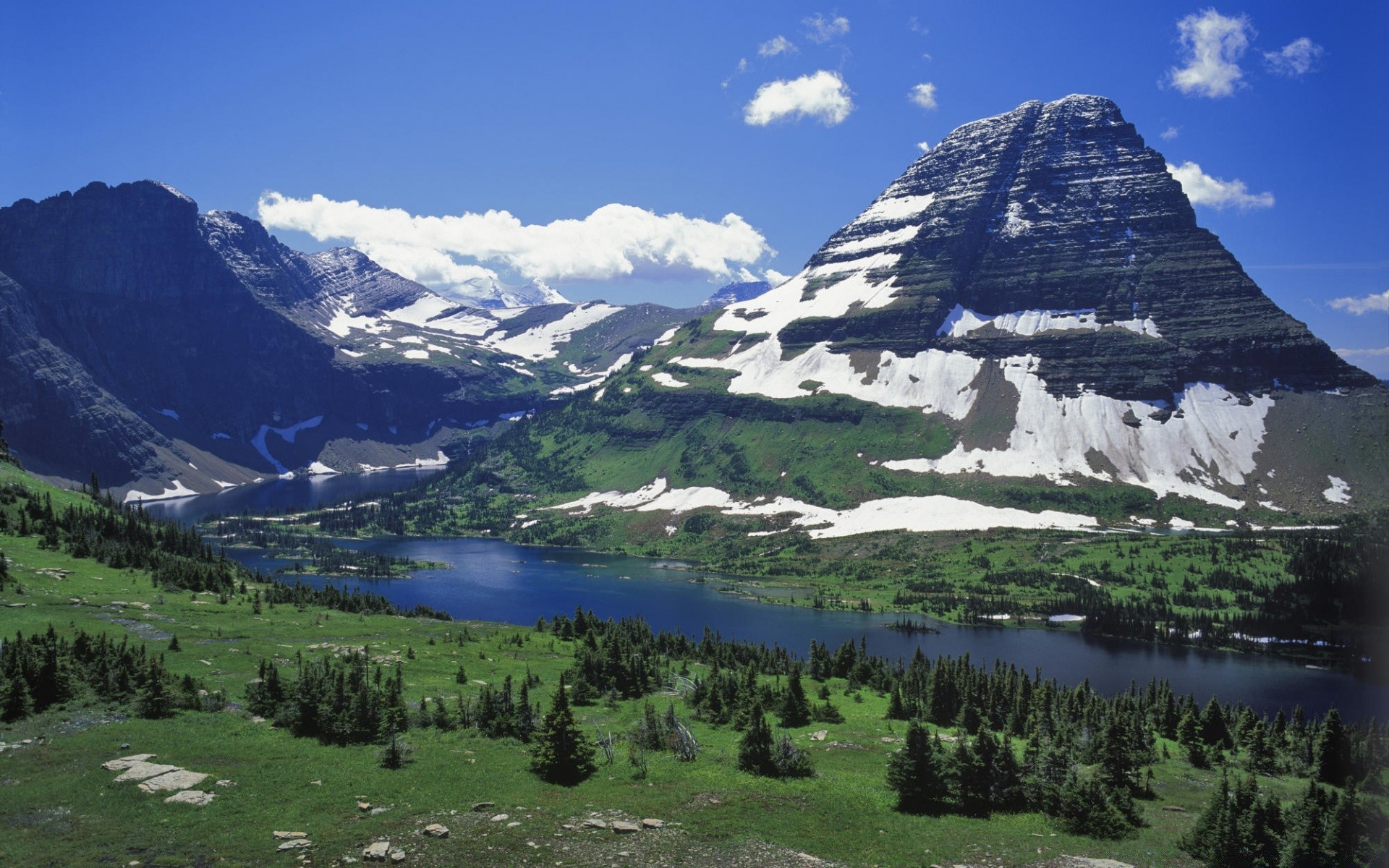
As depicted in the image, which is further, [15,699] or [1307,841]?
[15,699]

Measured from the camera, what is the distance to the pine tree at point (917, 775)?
147 feet

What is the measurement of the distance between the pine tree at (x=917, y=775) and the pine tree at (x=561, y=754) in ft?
53.7

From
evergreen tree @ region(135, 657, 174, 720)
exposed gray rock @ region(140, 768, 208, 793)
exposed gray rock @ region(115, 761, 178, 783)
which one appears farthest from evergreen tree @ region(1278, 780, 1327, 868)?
evergreen tree @ region(135, 657, 174, 720)

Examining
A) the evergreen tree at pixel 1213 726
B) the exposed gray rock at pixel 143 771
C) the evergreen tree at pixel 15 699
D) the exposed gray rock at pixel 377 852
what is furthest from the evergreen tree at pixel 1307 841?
the evergreen tree at pixel 15 699

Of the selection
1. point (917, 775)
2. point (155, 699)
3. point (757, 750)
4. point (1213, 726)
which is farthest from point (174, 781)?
point (1213, 726)

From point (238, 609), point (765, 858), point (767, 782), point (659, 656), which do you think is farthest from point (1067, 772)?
point (238, 609)

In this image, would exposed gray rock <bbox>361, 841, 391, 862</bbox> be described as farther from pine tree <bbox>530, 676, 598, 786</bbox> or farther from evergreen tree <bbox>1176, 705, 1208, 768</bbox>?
evergreen tree <bbox>1176, 705, 1208, 768</bbox>

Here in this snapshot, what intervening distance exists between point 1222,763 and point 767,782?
39452 millimetres

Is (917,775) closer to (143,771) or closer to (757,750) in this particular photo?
(757,750)

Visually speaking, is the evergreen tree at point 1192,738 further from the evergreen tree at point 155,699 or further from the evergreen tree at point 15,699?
the evergreen tree at point 15,699

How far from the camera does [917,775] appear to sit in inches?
1770

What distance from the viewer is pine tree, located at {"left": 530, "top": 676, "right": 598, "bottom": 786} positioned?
45.8 meters

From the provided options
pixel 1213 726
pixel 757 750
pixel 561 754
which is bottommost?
pixel 1213 726

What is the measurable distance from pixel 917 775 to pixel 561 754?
18585mm
